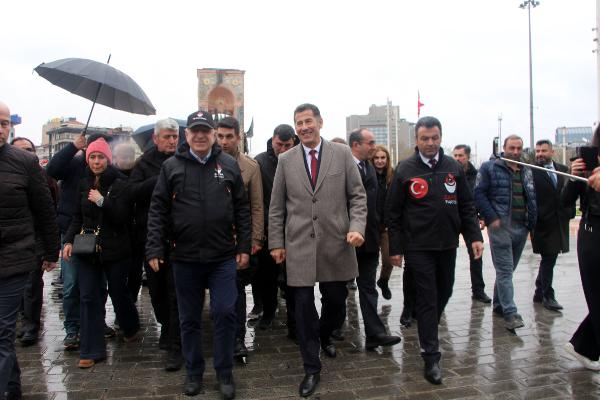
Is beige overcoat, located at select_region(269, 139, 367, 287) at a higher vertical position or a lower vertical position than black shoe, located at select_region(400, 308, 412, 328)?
higher

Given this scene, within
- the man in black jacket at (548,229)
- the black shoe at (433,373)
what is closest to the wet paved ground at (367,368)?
the black shoe at (433,373)

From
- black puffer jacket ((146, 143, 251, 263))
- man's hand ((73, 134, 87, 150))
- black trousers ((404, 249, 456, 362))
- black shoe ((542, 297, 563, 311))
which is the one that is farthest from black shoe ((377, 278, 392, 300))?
man's hand ((73, 134, 87, 150))

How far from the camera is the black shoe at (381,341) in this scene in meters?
4.82

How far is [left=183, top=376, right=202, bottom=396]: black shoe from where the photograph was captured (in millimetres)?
3863

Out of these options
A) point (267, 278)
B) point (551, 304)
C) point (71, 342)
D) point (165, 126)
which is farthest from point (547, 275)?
point (71, 342)

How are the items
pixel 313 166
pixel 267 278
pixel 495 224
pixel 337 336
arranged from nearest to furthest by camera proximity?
pixel 313 166 < pixel 337 336 < pixel 495 224 < pixel 267 278

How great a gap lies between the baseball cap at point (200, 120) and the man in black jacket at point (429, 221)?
167 cm

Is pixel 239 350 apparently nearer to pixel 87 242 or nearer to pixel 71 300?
pixel 87 242

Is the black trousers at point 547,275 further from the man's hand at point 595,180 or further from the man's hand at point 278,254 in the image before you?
the man's hand at point 278,254

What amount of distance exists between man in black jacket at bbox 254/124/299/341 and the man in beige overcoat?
0.95 metres

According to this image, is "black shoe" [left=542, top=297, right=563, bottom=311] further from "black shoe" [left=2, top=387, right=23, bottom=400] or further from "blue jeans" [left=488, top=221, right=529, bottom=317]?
"black shoe" [left=2, top=387, right=23, bottom=400]

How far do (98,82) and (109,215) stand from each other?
1.70 metres

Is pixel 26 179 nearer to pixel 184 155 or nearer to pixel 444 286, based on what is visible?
pixel 184 155

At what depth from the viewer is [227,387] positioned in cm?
382
